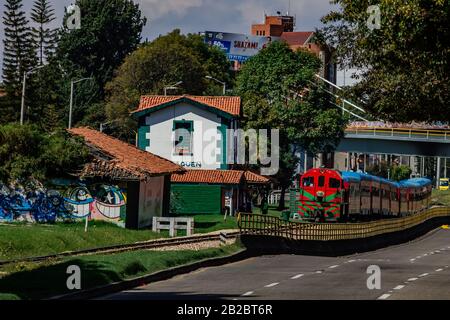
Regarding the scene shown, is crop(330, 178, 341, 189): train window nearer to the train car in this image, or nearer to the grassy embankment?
the train car

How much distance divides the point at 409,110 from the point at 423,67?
631 centimetres

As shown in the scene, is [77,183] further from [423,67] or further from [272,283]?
[272,283]

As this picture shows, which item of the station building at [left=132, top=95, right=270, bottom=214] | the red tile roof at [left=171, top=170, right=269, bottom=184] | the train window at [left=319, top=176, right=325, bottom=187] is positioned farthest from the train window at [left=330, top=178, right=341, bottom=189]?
the station building at [left=132, top=95, right=270, bottom=214]

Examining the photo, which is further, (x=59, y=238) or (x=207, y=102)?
(x=207, y=102)

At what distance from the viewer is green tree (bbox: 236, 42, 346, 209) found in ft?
311

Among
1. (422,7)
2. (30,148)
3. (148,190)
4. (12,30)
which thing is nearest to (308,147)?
(12,30)

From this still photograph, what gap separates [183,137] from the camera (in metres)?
78.2

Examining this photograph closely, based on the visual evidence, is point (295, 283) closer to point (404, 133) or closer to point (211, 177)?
point (211, 177)

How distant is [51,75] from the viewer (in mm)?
128375

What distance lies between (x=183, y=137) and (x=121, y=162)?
82.4ft

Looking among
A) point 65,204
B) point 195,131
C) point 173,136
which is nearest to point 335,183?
point 195,131

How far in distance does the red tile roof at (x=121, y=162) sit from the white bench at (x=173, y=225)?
2.29 meters

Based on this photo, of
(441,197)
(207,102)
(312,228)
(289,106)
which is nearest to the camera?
(312,228)

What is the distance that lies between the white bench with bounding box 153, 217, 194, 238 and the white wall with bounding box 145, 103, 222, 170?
22005mm
